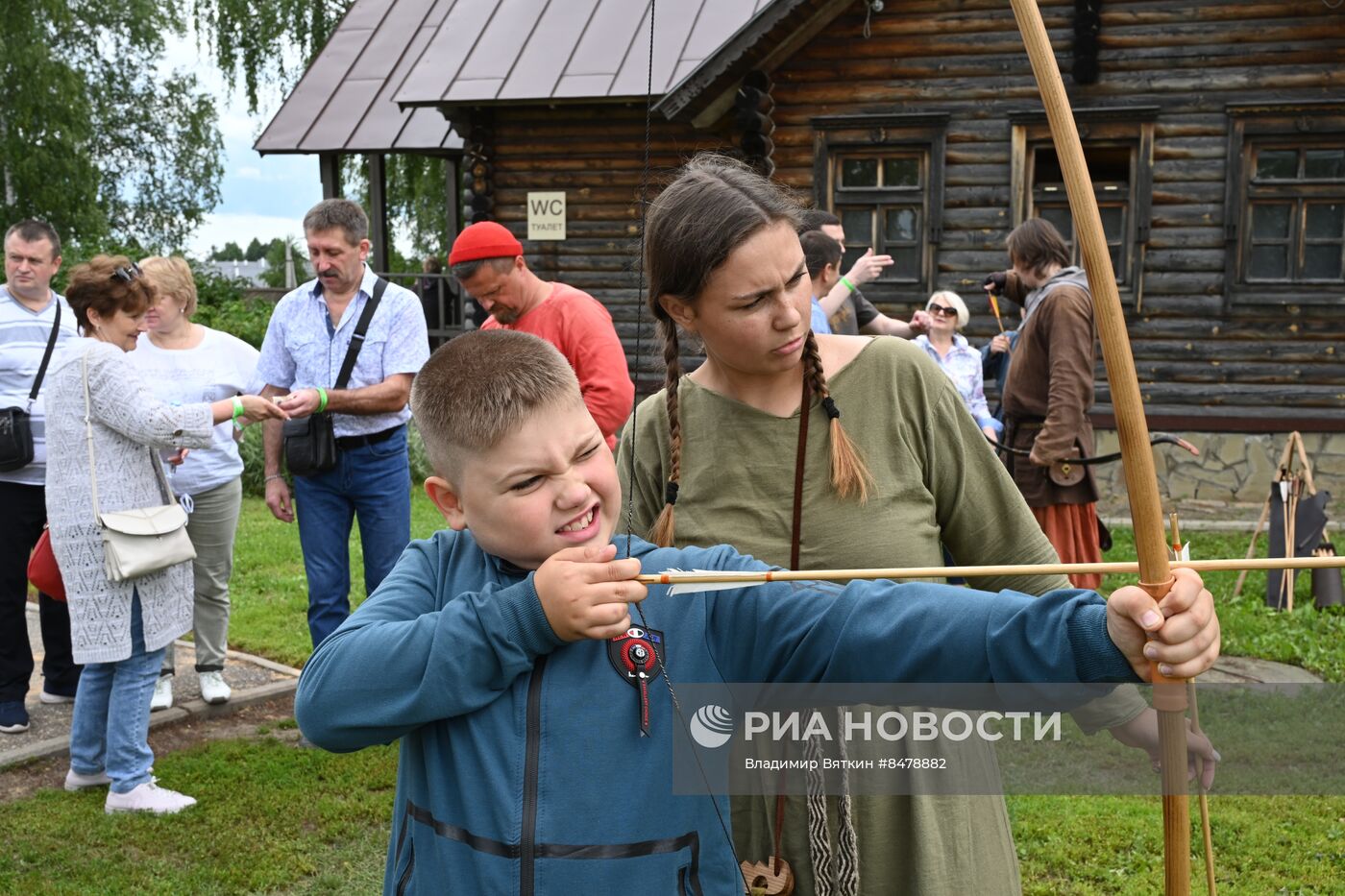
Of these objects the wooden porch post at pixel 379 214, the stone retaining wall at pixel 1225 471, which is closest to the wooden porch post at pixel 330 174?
the wooden porch post at pixel 379 214

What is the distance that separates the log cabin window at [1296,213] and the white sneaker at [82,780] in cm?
892

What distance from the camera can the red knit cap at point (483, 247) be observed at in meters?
4.50

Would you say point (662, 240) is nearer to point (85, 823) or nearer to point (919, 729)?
point (919, 729)

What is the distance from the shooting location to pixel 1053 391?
5281 millimetres

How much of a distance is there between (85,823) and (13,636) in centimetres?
129

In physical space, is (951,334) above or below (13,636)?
above

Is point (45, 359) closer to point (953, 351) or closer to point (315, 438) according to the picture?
point (315, 438)

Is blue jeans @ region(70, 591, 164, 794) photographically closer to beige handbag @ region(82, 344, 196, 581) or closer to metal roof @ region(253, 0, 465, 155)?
beige handbag @ region(82, 344, 196, 581)

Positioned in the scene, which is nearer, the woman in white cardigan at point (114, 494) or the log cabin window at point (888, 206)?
the woman in white cardigan at point (114, 494)

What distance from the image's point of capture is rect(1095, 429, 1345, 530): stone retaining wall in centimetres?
995

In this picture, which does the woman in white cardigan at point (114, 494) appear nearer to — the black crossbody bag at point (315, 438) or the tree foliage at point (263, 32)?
the black crossbody bag at point (315, 438)

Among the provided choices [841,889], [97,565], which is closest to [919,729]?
[841,889]

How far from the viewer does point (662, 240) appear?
6.98 ft

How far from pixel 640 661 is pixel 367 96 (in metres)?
13.4
